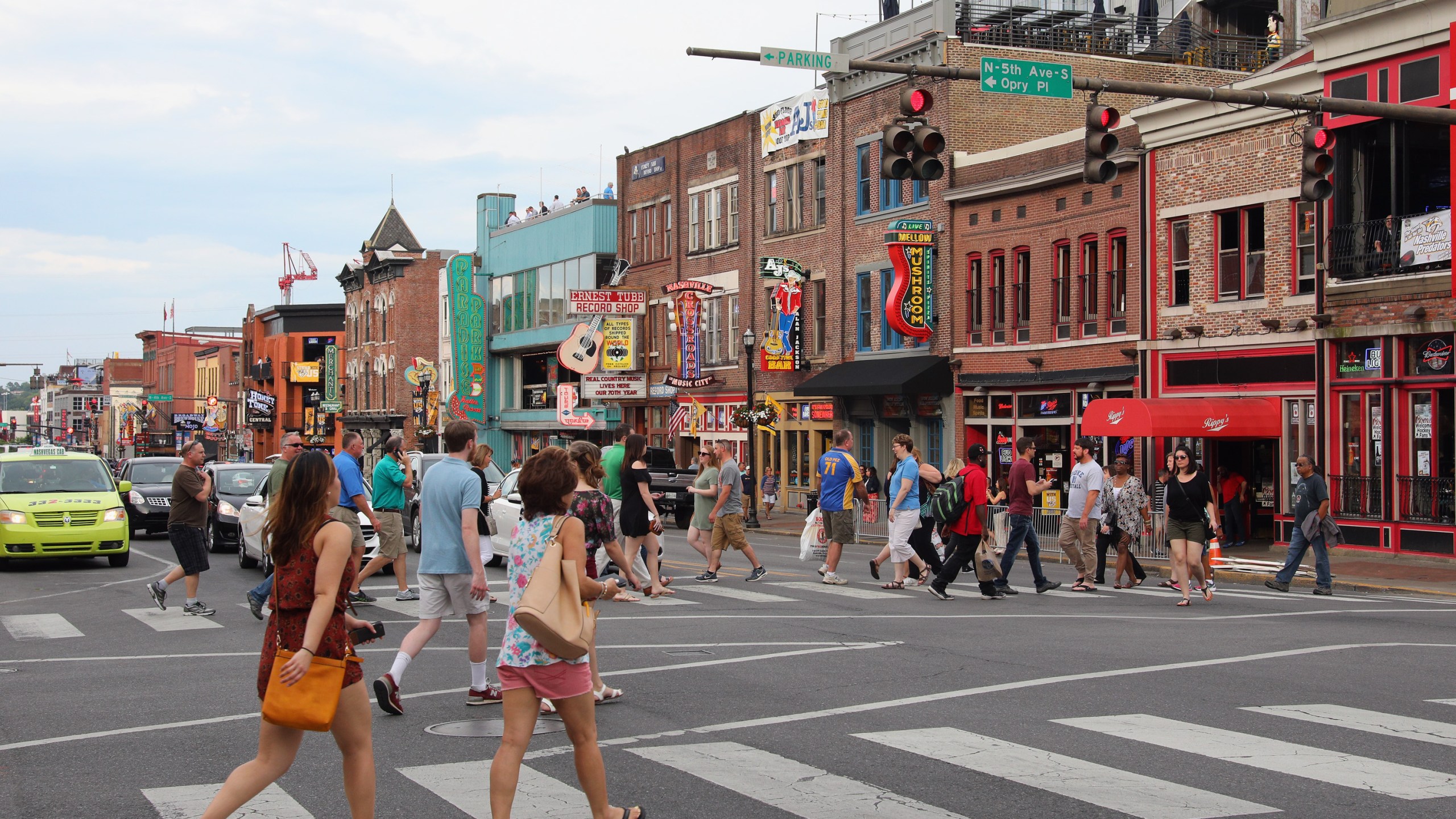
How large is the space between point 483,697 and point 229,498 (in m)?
16.9

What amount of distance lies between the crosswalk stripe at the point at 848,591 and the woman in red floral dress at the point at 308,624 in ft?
36.4

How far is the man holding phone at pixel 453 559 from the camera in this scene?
962 centimetres

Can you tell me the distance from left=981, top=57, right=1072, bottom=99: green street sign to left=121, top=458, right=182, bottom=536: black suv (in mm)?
18798

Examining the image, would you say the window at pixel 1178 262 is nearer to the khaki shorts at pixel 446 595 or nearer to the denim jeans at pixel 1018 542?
the denim jeans at pixel 1018 542

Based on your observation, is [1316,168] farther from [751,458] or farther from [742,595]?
[751,458]

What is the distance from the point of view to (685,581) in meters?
18.6

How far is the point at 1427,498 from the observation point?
941 inches

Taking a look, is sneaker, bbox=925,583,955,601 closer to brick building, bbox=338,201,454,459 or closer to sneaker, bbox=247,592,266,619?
sneaker, bbox=247,592,266,619

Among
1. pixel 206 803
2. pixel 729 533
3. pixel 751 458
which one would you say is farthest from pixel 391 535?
pixel 751 458

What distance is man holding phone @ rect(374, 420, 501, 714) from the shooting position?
31.6 feet

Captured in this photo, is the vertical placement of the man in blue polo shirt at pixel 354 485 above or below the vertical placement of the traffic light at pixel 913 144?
below

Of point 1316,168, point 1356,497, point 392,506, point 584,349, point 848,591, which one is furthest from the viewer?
point 584,349

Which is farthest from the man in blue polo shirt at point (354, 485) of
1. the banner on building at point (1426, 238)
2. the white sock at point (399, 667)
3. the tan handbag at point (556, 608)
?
the banner on building at point (1426, 238)

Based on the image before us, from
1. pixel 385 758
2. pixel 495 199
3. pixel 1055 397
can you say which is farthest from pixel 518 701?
pixel 495 199
